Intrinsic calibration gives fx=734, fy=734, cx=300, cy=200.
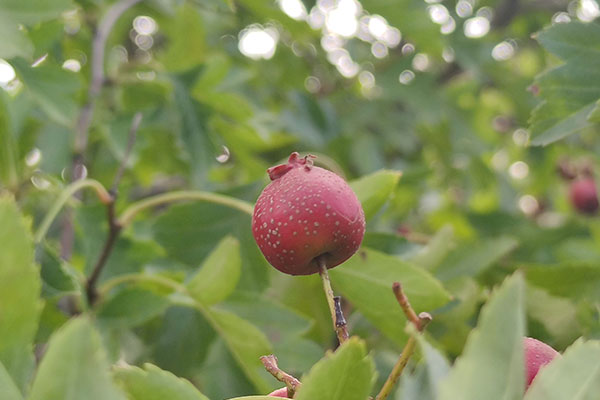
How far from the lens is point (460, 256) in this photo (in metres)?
1.32

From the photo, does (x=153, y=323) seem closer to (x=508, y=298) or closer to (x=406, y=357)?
(x=406, y=357)

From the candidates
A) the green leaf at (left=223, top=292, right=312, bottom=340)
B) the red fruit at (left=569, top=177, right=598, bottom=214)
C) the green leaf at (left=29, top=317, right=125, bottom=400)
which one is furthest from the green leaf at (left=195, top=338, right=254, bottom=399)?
the red fruit at (left=569, top=177, right=598, bottom=214)

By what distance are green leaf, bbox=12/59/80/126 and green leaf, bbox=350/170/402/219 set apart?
0.59 m

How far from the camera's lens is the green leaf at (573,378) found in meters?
0.47

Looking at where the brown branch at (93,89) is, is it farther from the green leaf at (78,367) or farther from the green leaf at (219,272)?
the green leaf at (78,367)

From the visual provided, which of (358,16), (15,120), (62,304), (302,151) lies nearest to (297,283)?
(62,304)

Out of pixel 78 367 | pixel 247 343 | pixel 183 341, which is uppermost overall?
pixel 78 367

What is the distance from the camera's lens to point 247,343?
1.04 meters

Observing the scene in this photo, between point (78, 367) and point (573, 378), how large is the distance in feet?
1.04

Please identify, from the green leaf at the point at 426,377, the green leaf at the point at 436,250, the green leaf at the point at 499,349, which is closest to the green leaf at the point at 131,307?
the green leaf at the point at 436,250

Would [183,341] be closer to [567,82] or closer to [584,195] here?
[567,82]

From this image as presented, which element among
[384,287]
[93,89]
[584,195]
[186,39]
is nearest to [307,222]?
[384,287]

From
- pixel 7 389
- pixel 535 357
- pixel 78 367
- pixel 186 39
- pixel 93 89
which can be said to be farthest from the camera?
pixel 186 39

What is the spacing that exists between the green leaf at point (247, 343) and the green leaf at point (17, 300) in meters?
0.44
